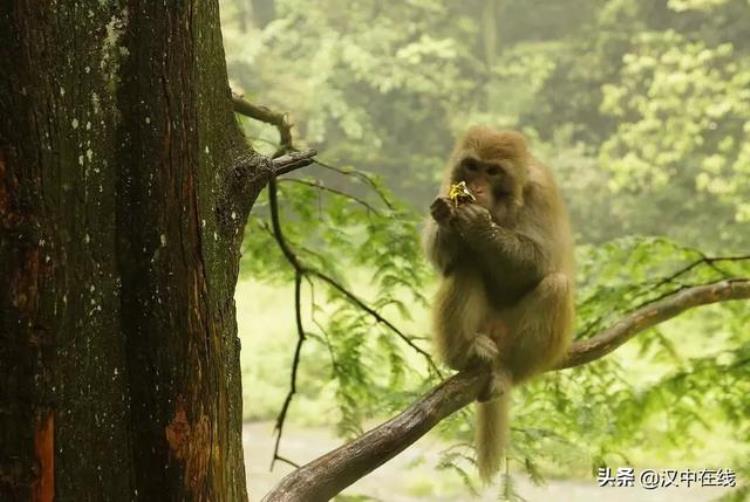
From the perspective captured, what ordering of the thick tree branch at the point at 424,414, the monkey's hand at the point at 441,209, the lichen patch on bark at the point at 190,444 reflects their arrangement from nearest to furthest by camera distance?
the lichen patch on bark at the point at 190,444, the thick tree branch at the point at 424,414, the monkey's hand at the point at 441,209

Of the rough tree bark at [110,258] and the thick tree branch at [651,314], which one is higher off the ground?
the thick tree branch at [651,314]

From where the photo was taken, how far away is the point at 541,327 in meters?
2.94

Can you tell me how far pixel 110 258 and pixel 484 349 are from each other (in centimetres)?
181

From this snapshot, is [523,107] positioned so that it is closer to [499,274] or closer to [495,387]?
[499,274]

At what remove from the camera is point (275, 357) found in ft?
15.6

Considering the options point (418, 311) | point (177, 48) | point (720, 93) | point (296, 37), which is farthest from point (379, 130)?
point (177, 48)

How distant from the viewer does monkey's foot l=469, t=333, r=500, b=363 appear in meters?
2.95

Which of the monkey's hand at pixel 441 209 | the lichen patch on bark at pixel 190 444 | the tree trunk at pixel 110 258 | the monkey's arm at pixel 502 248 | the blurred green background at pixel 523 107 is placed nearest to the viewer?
the tree trunk at pixel 110 258

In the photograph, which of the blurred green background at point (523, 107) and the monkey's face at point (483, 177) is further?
the blurred green background at point (523, 107)

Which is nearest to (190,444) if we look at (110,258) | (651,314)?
(110,258)

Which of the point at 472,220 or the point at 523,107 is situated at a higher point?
the point at 523,107

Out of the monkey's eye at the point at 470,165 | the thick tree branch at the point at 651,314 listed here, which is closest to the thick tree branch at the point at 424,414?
the thick tree branch at the point at 651,314

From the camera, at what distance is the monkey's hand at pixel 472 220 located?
2.79 m

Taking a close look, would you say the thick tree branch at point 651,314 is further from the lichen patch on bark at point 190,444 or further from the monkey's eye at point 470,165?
the lichen patch on bark at point 190,444
